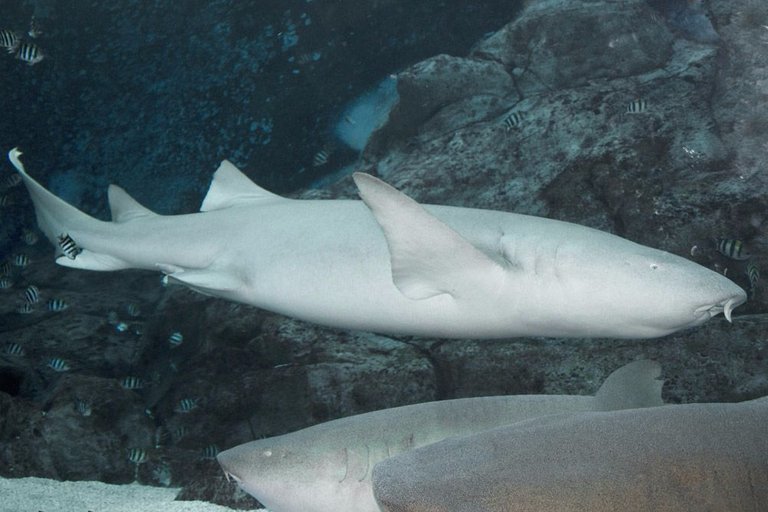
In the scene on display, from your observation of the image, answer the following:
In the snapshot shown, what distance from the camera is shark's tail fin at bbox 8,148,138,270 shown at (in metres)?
4.77

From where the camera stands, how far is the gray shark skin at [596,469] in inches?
62.7

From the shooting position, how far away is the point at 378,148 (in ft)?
24.1

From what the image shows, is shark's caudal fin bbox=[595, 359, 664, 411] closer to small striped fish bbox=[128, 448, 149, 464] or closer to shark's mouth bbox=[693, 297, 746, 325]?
shark's mouth bbox=[693, 297, 746, 325]

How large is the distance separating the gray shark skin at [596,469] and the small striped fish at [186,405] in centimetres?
360

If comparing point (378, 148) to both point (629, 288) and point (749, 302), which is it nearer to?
point (749, 302)

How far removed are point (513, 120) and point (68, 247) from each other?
3974 millimetres

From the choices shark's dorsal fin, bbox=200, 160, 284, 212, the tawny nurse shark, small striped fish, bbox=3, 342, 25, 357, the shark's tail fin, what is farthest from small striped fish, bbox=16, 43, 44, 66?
shark's dorsal fin, bbox=200, 160, 284, 212

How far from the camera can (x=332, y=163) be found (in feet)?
33.9

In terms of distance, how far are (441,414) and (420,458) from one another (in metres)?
0.93

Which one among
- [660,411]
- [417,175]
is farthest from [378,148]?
[660,411]

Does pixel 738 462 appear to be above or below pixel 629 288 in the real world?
above

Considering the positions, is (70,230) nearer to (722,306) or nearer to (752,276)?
(722,306)

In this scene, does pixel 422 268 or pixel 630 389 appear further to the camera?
pixel 422 268

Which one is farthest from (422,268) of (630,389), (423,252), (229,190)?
(229,190)
